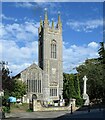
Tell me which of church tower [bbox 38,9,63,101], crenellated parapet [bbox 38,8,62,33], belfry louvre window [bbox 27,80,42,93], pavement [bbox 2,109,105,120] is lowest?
pavement [bbox 2,109,105,120]


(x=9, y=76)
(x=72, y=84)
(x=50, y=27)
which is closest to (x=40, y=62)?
(x=50, y=27)

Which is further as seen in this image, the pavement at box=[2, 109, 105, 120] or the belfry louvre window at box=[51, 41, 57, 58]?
the belfry louvre window at box=[51, 41, 57, 58]

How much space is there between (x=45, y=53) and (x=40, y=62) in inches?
137

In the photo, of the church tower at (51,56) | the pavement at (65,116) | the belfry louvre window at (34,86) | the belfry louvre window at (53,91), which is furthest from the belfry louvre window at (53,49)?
the pavement at (65,116)

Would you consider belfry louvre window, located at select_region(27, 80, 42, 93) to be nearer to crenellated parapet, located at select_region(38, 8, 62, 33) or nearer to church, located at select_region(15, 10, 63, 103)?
church, located at select_region(15, 10, 63, 103)

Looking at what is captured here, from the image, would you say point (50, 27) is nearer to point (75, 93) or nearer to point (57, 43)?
point (57, 43)

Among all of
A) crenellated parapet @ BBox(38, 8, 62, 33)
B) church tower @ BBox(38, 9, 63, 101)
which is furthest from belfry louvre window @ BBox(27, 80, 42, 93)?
crenellated parapet @ BBox(38, 8, 62, 33)

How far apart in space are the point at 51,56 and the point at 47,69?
3.49 meters

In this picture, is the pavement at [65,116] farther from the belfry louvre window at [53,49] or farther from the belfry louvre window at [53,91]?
the belfry louvre window at [53,49]

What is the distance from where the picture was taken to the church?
7125cm

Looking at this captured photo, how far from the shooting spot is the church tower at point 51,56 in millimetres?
73725

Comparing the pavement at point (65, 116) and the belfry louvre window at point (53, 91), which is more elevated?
the belfry louvre window at point (53, 91)

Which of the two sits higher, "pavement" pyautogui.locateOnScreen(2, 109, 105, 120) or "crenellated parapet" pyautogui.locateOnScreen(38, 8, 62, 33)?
"crenellated parapet" pyautogui.locateOnScreen(38, 8, 62, 33)

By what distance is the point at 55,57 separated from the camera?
76.6 metres
